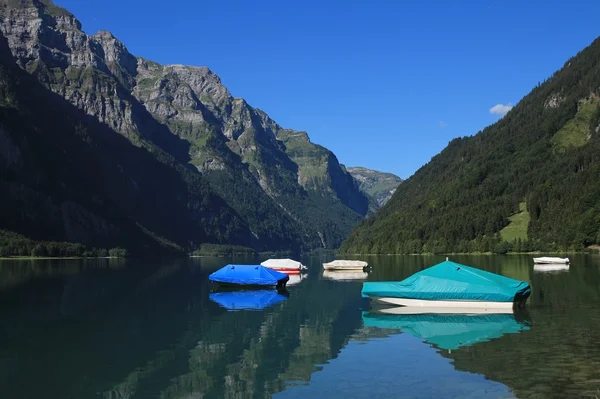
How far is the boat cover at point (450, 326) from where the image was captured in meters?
35.9

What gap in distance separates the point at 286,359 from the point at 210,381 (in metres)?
6.07

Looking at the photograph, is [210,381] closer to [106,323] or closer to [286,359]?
[286,359]

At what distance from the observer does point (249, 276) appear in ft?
264

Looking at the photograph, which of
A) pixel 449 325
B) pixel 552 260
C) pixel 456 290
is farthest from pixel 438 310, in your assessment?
pixel 552 260

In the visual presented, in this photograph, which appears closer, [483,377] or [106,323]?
[483,377]

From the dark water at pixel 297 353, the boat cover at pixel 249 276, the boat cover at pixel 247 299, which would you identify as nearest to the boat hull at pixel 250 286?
the boat cover at pixel 249 276

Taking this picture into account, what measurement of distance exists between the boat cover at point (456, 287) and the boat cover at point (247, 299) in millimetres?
14959

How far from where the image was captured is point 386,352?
1270 inches

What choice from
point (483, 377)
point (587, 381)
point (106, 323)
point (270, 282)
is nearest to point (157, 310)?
point (106, 323)

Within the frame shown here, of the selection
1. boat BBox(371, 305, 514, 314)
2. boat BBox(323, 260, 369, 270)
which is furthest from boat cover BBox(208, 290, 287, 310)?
boat BBox(323, 260, 369, 270)

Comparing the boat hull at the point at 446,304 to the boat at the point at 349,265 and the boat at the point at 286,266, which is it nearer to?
the boat at the point at 286,266

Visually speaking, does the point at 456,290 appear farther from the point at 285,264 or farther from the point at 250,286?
the point at 285,264

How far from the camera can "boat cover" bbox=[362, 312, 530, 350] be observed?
3591 cm

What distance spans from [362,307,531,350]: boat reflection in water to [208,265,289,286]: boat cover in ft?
96.7
